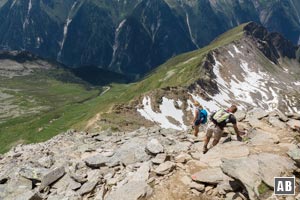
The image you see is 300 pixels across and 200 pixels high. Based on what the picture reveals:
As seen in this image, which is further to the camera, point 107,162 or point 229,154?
point 107,162

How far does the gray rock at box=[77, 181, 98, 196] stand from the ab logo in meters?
15.7

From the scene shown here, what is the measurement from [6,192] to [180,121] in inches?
6373

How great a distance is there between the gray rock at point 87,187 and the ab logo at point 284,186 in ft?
51.5

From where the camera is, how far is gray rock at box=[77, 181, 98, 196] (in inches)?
1387

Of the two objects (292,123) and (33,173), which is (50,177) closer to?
(33,173)

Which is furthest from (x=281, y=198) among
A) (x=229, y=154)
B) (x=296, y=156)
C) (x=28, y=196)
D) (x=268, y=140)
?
(x=28, y=196)

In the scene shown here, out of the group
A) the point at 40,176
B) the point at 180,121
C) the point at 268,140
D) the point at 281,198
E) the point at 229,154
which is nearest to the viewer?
the point at 281,198

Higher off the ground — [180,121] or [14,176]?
[14,176]

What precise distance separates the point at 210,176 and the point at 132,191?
642 centimetres

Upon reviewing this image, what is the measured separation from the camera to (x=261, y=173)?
2969cm

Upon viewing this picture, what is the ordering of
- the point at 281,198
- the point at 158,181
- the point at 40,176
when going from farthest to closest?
the point at 40,176, the point at 158,181, the point at 281,198

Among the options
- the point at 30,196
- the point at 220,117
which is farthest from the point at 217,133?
the point at 30,196

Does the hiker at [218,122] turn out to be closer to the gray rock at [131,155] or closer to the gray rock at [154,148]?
the gray rock at [154,148]

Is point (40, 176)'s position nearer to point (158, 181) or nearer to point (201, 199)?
point (158, 181)
